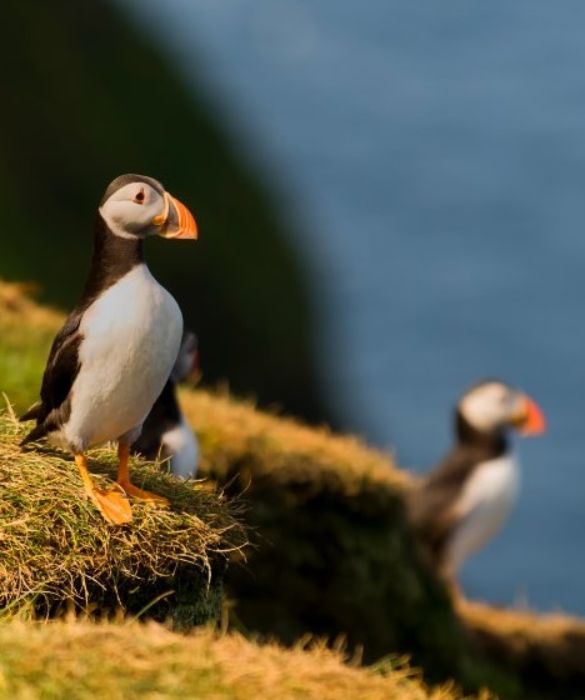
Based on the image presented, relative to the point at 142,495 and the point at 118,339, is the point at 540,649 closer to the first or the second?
the point at 142,495

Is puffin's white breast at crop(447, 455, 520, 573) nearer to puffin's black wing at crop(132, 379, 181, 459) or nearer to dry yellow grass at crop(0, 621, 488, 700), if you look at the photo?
puffin's black wing at crop(132, 379, 181, 459)

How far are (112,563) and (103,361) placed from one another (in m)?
0.55

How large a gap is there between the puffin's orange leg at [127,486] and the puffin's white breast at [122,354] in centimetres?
14

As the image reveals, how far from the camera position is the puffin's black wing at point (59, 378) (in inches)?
197

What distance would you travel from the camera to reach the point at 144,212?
4.96 m

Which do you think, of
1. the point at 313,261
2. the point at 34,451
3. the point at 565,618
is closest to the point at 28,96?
the point at 313,261

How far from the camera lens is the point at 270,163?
24.9m

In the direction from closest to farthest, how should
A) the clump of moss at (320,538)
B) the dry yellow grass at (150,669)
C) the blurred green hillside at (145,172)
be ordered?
the dry yellow grass at (150,669)
the clump of moss at (320,538)
the blurred green hillside at (145,172)

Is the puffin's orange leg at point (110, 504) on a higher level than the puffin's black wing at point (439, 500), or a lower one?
lower

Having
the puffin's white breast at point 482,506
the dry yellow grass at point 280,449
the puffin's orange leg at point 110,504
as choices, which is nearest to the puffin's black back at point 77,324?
the puffin's orange leg at point 110,504

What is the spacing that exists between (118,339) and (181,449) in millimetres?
1730

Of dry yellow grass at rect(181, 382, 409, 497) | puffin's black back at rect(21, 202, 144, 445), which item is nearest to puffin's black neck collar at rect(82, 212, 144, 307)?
puffin's black back at rect(21, 202, 144, 445)

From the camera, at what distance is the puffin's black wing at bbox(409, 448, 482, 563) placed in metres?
11.7

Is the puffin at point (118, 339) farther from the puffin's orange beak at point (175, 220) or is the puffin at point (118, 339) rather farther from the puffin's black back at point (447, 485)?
the puffin's black back at point (447, 485)
